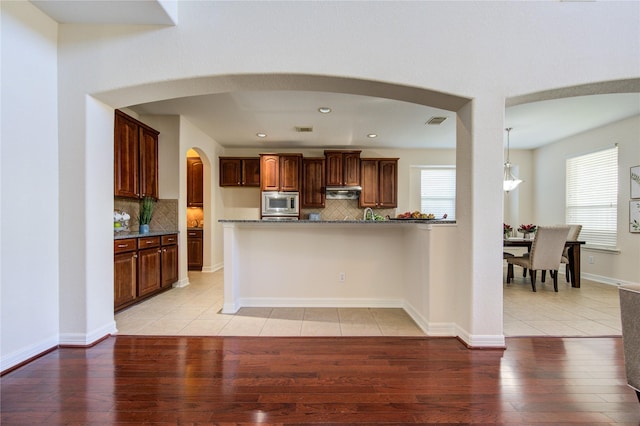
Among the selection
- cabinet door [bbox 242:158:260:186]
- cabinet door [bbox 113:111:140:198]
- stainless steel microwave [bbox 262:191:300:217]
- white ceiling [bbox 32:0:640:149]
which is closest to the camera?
cabinet door [bbox 113:111:140:198]

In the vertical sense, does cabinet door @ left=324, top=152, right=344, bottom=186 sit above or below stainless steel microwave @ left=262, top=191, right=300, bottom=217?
above

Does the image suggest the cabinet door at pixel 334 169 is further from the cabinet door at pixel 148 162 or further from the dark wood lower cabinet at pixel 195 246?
the cabinet door at pixel 148 162

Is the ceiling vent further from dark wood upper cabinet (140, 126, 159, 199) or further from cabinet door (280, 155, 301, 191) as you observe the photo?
dark wood upper cabinet (140, 126, 159, 199)

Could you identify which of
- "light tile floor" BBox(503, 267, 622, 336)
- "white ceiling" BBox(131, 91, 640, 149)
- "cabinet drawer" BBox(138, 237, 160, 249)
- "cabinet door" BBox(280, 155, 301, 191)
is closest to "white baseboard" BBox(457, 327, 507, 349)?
"light tile floor" BBox(503, 267, 622, 336)

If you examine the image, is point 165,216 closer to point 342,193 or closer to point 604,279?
point 342,193

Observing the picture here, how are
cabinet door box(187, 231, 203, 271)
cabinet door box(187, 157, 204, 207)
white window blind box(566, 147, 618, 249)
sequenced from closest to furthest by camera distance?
white window blind box(566, 147, 618, 249) → cabinet door box(187, 231, 203, 271) → cabinet door box(187, 157, 204, 207)

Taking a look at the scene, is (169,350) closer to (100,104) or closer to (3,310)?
(3,310)

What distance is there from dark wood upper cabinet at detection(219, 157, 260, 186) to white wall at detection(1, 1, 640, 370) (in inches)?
164

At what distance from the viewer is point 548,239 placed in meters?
4.70

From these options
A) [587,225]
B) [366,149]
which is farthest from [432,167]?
[587,225]

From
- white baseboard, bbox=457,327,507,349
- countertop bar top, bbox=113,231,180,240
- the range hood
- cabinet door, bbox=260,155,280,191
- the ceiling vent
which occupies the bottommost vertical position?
white baseboard, bbox=457,327,507,349

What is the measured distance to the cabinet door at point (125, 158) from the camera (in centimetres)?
391

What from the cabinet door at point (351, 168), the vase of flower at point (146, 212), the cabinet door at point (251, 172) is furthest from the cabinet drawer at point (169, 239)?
the cabinet door at point (351, 168)

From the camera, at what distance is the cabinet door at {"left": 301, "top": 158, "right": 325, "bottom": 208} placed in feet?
22.4
